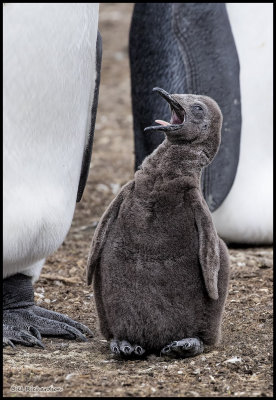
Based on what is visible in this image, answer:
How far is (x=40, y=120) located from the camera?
3035 millimetres

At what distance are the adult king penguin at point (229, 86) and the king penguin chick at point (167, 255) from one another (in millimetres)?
1712

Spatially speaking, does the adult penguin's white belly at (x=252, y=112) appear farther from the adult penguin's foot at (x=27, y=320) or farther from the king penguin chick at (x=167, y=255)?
the king penguin chick at (x=167, y=255)

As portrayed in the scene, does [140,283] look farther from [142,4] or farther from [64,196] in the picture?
[142,4]

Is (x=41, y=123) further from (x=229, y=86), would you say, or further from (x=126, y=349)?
(x=229, y=86)

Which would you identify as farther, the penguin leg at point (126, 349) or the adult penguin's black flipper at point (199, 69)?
the adult penguin's black flipper at point (199, 69)

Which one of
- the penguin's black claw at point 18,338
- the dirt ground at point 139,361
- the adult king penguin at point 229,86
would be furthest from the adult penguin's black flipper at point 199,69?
the penguin's black claw at point 18,338

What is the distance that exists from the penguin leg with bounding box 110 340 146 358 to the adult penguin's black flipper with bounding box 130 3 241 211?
185 cm

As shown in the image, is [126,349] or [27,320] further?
[27,320]

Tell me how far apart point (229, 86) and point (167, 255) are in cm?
203

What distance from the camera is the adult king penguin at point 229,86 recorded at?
183 inches

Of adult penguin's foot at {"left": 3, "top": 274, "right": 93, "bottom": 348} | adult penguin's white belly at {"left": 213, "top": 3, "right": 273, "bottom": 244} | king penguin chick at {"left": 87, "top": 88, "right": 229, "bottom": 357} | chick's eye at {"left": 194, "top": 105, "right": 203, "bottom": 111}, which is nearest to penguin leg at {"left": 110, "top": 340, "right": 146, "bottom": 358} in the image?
king penguin chick at {"left": 87, "top": 88, "right": 229, "bottom": 357}

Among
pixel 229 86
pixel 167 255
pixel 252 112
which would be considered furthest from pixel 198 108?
pixel 252 112

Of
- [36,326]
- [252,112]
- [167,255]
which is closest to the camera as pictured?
[167,255]

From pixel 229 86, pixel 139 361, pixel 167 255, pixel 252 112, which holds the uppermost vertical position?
pixel 229 86
